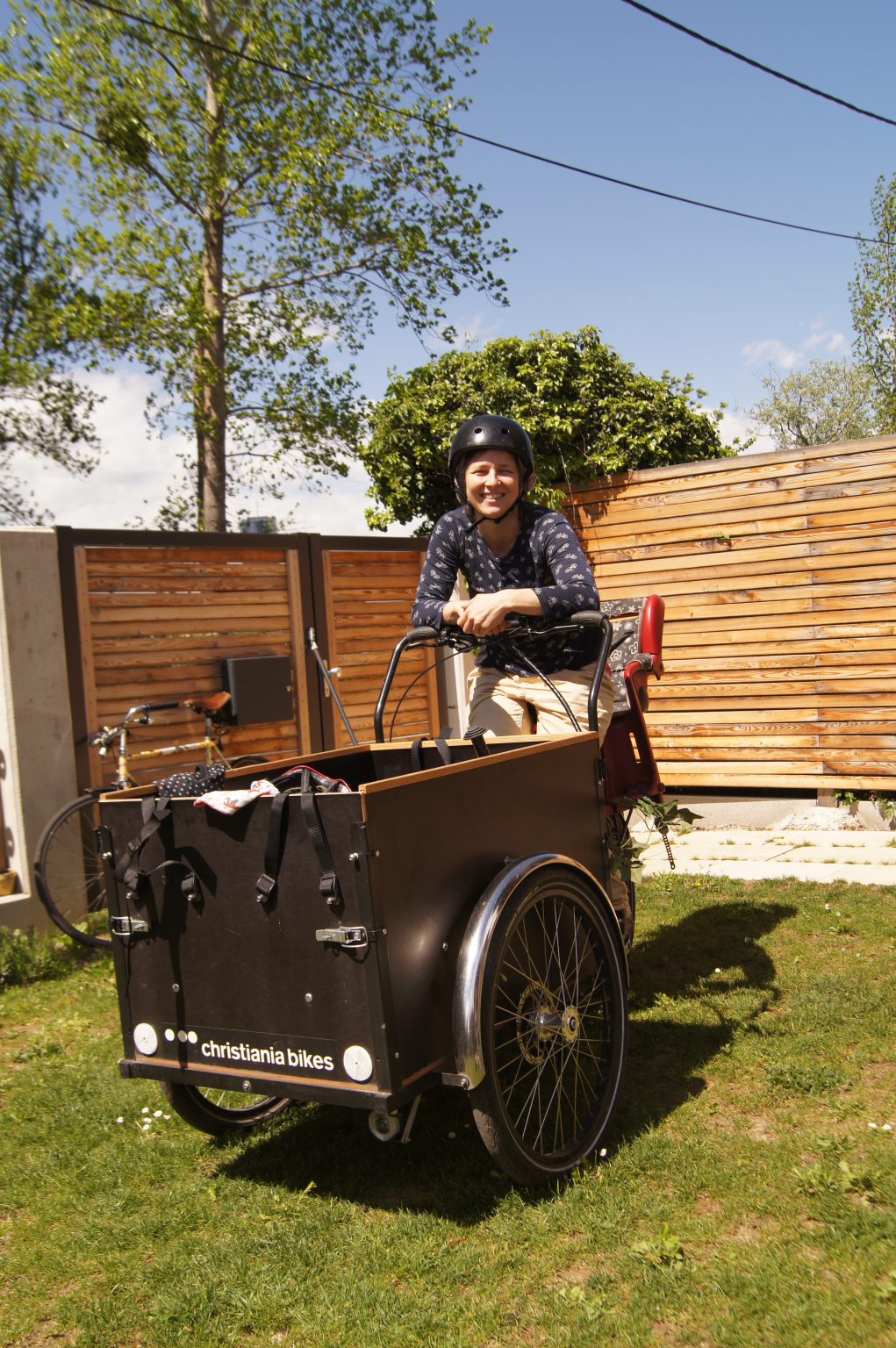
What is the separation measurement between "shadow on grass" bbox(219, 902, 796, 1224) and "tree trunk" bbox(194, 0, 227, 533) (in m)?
12.8

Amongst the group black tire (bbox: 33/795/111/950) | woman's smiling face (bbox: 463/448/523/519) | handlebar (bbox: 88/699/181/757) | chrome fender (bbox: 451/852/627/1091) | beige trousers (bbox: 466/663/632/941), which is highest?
woman's smiling face (bbox: 463/448/523/519)

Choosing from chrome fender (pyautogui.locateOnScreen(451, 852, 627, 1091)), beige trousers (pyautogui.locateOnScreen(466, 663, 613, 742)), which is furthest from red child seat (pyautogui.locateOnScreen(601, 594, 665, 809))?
chrome fender (pyautogui.locateOnScreen(451, 852, 627, 1091))

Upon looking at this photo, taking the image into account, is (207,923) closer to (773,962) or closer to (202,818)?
(202,818)

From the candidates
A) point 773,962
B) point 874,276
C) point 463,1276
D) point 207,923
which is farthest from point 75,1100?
point 874,276

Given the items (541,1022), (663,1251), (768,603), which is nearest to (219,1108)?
(541,1022)

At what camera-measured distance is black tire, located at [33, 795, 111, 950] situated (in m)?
5.70

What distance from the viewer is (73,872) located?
6.00 m

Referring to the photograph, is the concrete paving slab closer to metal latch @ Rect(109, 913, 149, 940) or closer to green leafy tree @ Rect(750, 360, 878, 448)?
metal latch @ Rect(109, 913, 149, 940)

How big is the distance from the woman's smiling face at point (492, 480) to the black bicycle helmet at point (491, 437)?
4 centimetres

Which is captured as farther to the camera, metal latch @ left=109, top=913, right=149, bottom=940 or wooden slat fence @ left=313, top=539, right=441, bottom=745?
wooden slat fence @ left=313, top=539, right=441, bottom=745

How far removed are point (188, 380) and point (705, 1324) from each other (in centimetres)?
1600

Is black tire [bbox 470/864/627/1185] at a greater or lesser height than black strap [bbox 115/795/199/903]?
lesser

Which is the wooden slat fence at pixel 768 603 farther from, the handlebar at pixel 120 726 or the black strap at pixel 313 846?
the black strap at pixel 313 846

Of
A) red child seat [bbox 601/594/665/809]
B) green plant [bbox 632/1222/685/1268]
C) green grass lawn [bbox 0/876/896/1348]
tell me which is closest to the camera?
green grass lawn [bbox 0/876/896/1348]
